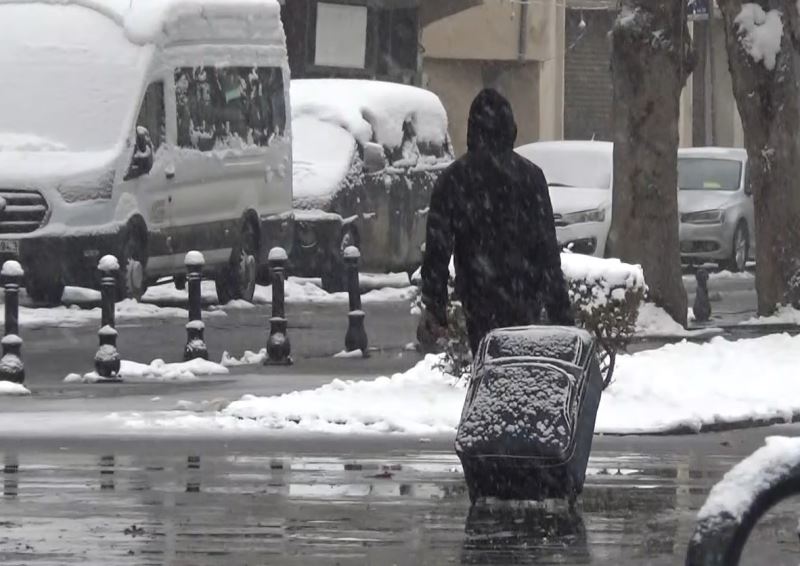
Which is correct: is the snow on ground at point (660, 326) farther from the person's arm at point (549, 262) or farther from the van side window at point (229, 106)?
the person's arm at point (549, 262)

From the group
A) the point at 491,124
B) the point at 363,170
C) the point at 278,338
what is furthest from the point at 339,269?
the point at 491,124

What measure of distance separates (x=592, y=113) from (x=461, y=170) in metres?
37.0

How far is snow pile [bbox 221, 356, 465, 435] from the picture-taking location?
13477 millimetres

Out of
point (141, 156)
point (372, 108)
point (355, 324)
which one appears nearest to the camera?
point (355, 324)

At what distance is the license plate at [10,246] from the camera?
20188 mm

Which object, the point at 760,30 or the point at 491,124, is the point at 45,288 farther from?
the point at 491,124

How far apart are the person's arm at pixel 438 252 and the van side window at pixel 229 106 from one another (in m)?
11.6

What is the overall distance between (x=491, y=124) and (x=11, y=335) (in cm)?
626

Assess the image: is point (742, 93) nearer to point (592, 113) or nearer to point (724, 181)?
point (724, 181)

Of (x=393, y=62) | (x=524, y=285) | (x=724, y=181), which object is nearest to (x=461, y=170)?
(x=524, y=285)

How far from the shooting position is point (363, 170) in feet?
83.9

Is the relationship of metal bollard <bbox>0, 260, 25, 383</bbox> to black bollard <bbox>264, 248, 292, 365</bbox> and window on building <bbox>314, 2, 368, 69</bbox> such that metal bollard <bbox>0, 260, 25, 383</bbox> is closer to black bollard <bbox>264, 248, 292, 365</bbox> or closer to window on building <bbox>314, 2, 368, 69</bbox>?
black bollard <bbox>264, 248, 292, 365</bbox>

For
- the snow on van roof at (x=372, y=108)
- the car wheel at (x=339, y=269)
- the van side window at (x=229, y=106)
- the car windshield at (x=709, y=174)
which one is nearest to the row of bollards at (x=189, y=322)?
the van side window at (x=229, y=106)

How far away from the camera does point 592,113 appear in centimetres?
4712
